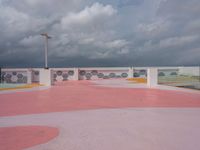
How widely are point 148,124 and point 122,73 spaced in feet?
93.6

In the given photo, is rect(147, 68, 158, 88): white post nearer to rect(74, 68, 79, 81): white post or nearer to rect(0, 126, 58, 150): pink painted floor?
rect(74, 68, 79, 81): white post

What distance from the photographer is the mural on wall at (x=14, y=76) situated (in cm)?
2855

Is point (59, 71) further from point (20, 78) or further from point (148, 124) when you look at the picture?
point (148, 124)

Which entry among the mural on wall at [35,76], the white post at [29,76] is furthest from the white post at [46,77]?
the mural on wall at [35,76]

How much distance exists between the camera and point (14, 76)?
29.0m

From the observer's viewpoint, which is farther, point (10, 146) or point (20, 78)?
point (20, 78)

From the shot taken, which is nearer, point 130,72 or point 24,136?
point 24,136

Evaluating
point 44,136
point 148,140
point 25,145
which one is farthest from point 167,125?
point 25,145

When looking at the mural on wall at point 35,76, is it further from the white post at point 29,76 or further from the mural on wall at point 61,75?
the mural on wall at point 61,75

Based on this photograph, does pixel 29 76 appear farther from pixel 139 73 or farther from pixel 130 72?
pixel 139 73

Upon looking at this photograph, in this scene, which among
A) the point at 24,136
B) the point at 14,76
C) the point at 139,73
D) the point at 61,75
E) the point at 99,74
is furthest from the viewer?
the point at 139,73

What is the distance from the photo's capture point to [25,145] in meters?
4.62

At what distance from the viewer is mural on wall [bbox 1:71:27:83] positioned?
28.5m

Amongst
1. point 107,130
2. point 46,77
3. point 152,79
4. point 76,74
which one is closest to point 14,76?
point 76,74
